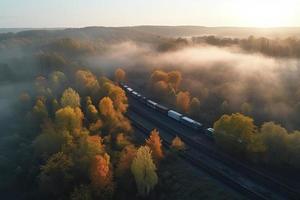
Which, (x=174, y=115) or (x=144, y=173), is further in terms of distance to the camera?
(x=174, y=115)

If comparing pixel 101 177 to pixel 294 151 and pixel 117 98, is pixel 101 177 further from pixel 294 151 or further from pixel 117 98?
pixel 117 98

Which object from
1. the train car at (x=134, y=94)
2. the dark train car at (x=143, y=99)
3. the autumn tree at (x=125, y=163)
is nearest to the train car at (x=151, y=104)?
the dark train car at (x=143, y=99)

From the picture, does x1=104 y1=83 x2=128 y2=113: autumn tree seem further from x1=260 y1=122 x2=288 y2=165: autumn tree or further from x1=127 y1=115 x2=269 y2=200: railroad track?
x1=260 y1=122 x2=288 y2=165: autumn tree

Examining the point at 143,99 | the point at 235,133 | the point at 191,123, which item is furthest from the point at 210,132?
the point at 143,99

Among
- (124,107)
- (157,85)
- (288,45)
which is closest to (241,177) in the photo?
(124,107)

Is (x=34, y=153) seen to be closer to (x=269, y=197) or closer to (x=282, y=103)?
(x=269, y=197)

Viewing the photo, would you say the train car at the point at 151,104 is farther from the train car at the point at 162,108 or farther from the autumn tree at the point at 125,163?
the autumn tree at the point at 125,163
